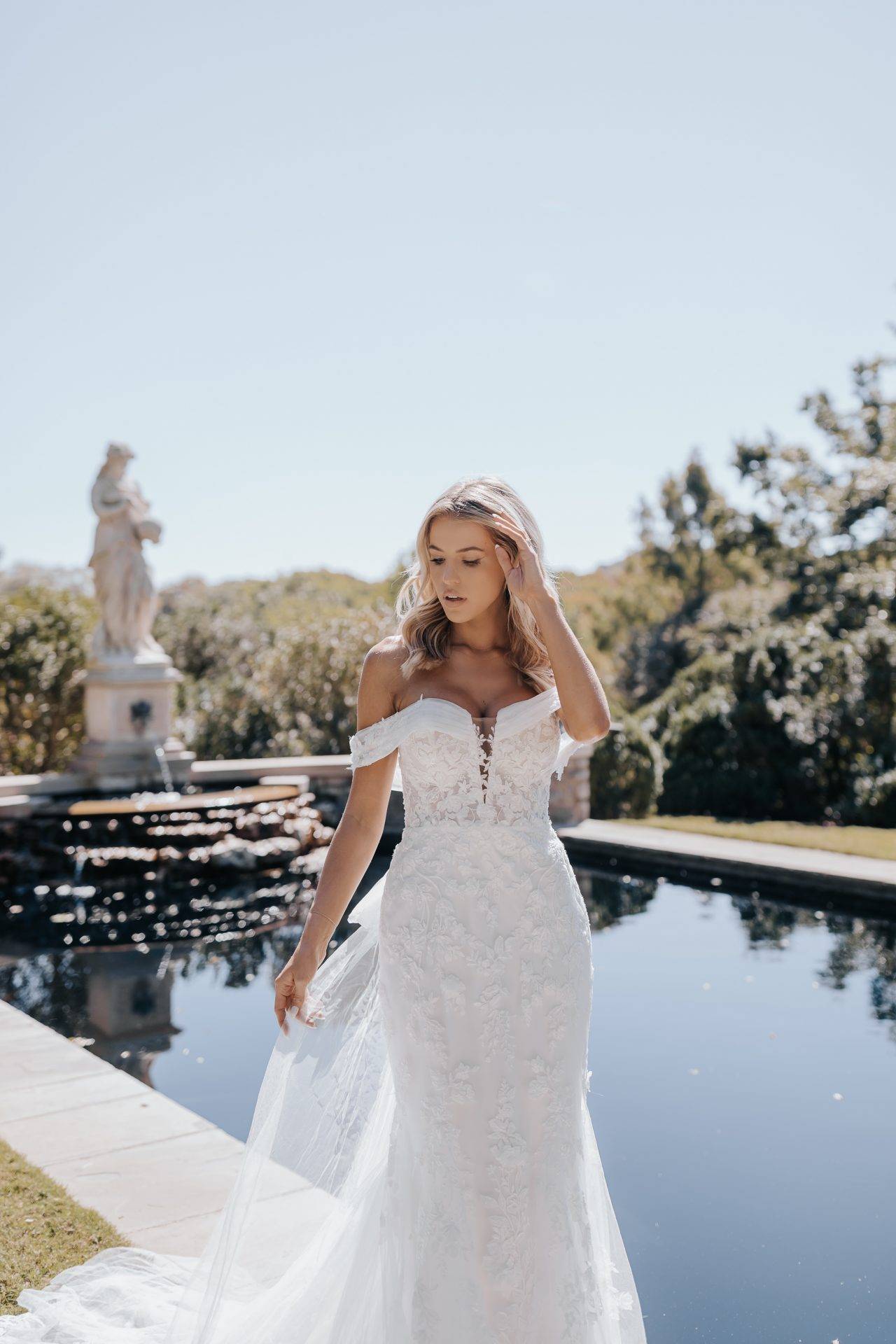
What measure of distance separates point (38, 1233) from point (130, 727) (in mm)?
8607

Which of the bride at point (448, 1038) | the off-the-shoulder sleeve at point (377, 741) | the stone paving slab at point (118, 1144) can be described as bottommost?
the stone paving slab at point (118, 1144)

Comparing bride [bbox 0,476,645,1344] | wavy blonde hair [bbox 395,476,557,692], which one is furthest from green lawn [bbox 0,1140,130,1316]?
wavy blonde hair [bbox 395,476,557,692]

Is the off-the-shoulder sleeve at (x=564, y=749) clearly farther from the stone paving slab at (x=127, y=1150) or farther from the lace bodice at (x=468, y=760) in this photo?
the stone paving slab at (x=127, y=1150)

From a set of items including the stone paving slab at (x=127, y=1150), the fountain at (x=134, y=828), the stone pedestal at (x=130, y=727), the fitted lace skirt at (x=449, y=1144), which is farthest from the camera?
the stone pedestal at (x=130, y=727)

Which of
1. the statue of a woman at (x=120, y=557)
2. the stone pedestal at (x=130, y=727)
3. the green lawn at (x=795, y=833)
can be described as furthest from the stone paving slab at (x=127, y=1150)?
the green lawn at (x=795, y=833)

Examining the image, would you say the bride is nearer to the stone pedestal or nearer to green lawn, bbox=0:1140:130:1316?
green lawn, bbox=0:1140:130:1316

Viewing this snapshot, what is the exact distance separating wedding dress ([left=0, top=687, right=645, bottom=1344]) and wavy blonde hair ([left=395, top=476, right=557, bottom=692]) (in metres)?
0.14

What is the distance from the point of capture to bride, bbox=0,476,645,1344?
7.52 ft

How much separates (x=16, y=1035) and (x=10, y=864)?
5.06m

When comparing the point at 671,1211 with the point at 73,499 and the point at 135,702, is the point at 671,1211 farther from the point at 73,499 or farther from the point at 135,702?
the point at 73,499

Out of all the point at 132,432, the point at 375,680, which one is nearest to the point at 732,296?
the point at 375,680

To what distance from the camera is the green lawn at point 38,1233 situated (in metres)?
3.09

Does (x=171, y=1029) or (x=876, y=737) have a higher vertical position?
(x=876, y=737)

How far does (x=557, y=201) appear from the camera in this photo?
1284 cm
